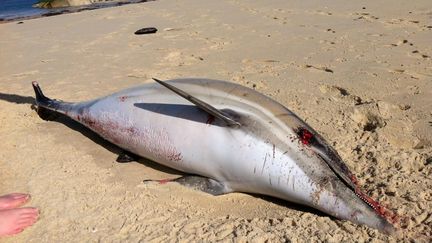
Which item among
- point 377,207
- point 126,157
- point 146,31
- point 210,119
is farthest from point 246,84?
point 146,31

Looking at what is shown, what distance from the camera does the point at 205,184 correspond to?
301 cm

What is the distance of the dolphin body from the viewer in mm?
2594

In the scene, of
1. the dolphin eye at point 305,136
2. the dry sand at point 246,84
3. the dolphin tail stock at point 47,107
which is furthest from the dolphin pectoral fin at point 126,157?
the dolphin eye at point 305,136

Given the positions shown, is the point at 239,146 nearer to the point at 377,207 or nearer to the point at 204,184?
the point at 204,184

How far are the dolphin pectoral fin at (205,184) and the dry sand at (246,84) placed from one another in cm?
5

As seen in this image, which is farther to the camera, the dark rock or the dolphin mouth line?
the dark rock

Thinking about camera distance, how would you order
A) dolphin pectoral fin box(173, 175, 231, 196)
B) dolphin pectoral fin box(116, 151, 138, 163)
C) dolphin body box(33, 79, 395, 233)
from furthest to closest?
1. dolphin pectoral fin box(116, 151, 138, 163)
2. dolphin pectoral fin box(173, 175, 231, 196)
3. dolphin body box(33, 79, 395, 233)

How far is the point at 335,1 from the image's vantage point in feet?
31.4

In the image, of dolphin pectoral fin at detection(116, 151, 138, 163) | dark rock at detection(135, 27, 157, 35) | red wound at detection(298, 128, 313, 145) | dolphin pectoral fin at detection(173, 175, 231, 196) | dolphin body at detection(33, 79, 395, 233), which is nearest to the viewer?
dolphin body at detection(33, 79, 395, 233)

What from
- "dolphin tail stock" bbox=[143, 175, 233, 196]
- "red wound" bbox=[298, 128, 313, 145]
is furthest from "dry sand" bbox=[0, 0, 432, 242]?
"red wound" bbox=[298, 128, 313, 145]

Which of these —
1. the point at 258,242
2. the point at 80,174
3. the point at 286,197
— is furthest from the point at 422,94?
the point at 80,174

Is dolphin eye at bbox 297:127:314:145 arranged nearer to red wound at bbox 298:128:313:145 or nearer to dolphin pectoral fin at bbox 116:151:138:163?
red wound at bbox 298:128:313:145

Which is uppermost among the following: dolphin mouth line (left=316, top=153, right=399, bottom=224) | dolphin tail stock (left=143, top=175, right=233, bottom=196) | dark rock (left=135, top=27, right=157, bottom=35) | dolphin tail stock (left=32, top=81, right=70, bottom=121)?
dolphin mouth line (left=316, top=153, right=399, bottom=224)

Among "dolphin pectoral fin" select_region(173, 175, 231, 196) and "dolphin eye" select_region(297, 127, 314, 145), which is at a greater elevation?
"dolphin eye" select_region(297, 127, 314, 145)
